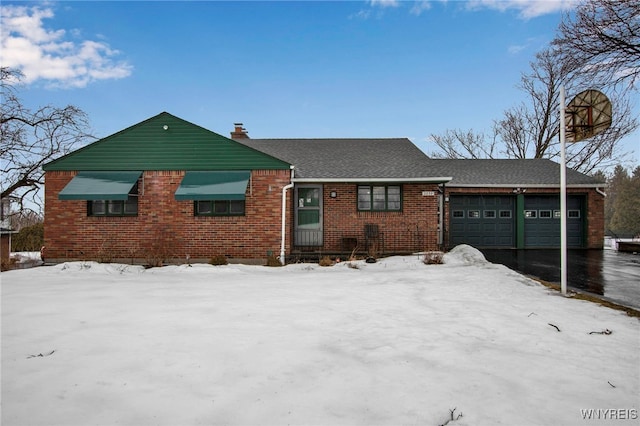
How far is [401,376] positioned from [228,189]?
8925 millimetres

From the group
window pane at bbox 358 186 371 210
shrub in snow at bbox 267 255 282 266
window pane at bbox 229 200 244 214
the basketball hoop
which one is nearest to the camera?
the basketball hoop

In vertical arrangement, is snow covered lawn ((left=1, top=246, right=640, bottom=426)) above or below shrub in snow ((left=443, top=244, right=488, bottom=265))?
below

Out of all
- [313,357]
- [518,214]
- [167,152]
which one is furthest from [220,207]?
[518,214]

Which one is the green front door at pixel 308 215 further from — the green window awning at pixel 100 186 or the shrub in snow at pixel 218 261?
the green window awning at pixel 100 186

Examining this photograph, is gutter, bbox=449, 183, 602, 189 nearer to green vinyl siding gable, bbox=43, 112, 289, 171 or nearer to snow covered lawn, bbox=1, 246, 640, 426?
green vinyl siding gable, bbox=43, 112, 289, 171

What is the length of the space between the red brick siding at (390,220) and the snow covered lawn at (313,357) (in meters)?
5.98

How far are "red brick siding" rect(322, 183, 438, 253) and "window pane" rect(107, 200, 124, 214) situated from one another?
7304mm

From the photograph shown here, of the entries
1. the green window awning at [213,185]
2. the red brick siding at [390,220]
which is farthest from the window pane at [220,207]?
the red brick siding at [390,220]

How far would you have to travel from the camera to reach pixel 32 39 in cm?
1318

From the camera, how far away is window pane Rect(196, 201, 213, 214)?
39.1 feet

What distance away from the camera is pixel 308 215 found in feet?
44.2

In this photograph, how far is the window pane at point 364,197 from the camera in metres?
13.4

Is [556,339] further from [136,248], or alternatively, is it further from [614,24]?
[136,248]

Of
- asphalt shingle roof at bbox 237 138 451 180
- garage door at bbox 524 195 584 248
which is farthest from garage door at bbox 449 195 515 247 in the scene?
asphalt shingle roof at bbox 237 138 451 180
